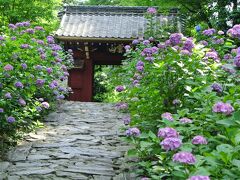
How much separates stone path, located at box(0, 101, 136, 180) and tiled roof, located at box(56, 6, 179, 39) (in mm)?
6125

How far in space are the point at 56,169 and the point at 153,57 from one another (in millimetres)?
2386

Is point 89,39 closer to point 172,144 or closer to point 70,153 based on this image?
point 70,153

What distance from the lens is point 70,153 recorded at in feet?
16.5

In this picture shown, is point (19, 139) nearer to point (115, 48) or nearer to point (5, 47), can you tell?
point (5, 47)

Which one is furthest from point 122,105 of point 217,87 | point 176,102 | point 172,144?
point 172,144

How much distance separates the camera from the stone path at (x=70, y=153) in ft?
13.8

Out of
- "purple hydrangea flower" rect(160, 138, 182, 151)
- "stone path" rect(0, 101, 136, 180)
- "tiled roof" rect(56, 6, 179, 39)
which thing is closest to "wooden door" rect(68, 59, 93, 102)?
"tiled roof" rect(56, 6, 179, 39)

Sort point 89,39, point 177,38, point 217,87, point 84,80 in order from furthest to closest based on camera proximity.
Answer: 1. point 84,80
2. point 89,39
3. point 177,38
4. point 217,87

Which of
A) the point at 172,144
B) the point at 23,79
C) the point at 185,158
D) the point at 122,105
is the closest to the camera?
the point at 185,158

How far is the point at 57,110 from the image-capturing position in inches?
342

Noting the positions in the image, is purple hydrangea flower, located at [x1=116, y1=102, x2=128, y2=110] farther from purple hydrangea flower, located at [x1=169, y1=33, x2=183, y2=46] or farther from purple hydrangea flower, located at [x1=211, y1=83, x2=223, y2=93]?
purple hydrangea flower, located at [x1=211, y1=83, x2=223, y2=93]

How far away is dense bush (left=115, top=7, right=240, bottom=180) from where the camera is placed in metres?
2.38

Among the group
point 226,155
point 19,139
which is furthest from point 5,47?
point 226,155

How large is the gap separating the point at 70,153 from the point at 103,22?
10.5 metres
